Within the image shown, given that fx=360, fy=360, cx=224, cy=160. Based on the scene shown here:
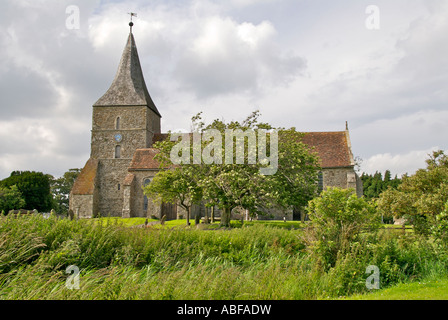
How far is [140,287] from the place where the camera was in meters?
6.43

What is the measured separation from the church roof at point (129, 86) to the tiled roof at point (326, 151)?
6.00 metres

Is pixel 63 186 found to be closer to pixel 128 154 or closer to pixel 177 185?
pixel 128 154

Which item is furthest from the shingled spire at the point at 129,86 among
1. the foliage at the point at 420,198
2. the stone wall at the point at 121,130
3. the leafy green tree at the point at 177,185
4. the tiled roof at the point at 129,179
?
the foliage at the point at 420,198

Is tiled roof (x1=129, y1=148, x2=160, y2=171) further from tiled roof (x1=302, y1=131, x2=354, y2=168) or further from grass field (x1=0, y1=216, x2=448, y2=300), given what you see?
grass field (x1=0, y1=216, x2=448, y2=300)

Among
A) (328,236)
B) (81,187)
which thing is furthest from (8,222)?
(81,187)

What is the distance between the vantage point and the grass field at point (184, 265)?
21.1ft

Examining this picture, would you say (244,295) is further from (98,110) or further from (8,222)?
(98,110)

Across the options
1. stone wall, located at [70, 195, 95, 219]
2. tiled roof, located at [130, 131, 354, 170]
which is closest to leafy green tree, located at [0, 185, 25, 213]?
stone wall, located at [70, 195, 95, 219]

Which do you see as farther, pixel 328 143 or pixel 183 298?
pixel 328 143

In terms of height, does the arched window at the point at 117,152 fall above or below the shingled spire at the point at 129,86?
below

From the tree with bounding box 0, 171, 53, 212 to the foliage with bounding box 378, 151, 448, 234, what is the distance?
5092 centimetres

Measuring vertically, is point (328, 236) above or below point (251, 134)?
below

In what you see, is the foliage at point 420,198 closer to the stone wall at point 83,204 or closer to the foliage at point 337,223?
the foliage at point 337,223

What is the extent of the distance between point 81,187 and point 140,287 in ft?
108
